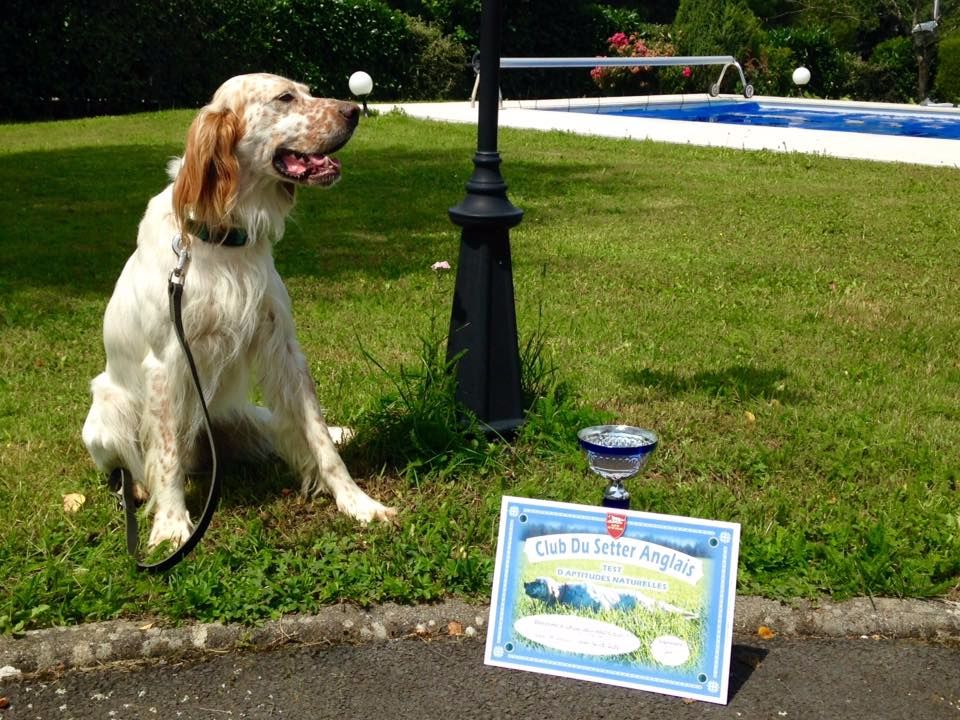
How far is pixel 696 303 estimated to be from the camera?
664cm

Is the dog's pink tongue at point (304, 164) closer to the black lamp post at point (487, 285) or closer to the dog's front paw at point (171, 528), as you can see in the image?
the black lamp post at point (487, 285)

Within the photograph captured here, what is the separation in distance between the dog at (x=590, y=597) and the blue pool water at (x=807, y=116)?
17.8 meters

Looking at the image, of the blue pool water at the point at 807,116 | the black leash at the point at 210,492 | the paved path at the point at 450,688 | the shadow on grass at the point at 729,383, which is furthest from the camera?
the blue pool water at the point at 807,116

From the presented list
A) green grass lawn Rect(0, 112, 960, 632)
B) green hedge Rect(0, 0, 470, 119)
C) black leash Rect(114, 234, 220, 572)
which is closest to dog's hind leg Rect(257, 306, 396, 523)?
green grass lawn Rect(0, 112, 960, 632)

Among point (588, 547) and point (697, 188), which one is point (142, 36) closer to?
point (697, 188)

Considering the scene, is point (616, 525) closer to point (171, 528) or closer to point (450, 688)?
point (450, 688)

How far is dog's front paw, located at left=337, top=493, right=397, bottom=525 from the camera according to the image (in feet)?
12.6

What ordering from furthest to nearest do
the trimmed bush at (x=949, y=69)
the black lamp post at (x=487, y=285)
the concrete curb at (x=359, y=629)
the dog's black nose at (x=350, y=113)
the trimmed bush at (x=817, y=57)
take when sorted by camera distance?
the trimmed bush at (x=817, y=57) < the trimmed bush at (x=949, y=69) < the black lamp post at (x=487, y=285) < the dog's black nose at (x=350, y=113) < the concrete curb at (x=359, y=629)

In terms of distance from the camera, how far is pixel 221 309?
3.62 meters

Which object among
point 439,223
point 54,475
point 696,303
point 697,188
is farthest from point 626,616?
point 697,188

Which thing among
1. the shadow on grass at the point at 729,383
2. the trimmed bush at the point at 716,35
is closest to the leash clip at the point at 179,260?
the shadow on grass at the point at 729,383

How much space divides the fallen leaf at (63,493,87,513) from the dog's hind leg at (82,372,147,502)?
0.17 meters

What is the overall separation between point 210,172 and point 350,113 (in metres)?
0.49

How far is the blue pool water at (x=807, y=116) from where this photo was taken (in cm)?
2030
